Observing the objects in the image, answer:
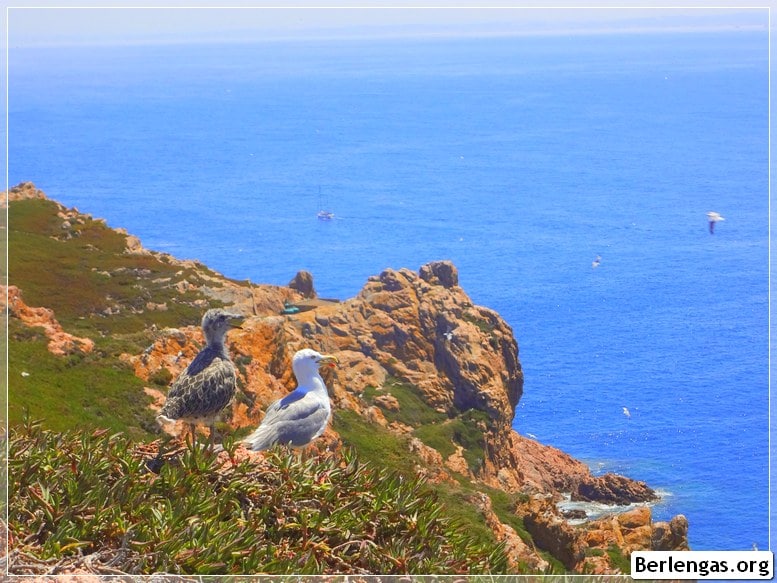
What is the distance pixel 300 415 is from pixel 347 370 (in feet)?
61.5

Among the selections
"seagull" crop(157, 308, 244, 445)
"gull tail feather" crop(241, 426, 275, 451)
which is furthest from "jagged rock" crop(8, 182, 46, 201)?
"gull tail feather" crop(241, 426, 275, 451)

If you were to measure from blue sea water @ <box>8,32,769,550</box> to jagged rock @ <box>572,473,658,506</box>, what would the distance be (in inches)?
26.9

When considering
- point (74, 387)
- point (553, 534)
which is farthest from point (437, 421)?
point (74, 387)

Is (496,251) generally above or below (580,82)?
below

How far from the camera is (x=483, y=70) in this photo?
99688mm

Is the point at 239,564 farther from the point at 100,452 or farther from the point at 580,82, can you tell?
the point at 580,82

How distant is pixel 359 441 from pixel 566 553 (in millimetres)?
4559

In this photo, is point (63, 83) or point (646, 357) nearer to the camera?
point (646, 357)

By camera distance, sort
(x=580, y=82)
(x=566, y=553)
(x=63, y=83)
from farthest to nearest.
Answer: (x=63, y=83) → (x=580, y=82) → (x=566, y=553)

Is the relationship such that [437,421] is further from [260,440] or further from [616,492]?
[260,440]

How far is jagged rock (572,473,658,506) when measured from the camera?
29.1 meters

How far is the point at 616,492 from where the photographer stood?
98.2ft

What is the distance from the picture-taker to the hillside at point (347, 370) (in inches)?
531

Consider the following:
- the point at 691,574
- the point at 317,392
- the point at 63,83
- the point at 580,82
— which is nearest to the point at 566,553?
the point at 317,392
